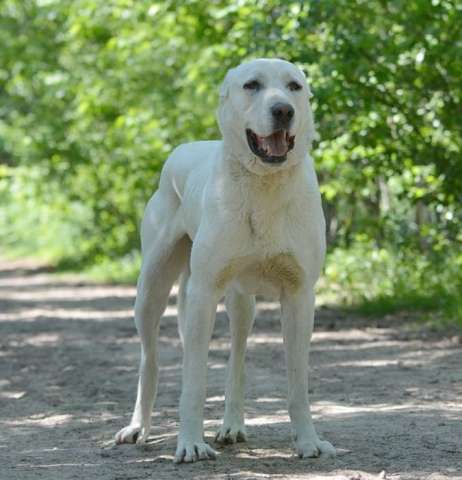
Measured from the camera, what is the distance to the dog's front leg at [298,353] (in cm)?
503

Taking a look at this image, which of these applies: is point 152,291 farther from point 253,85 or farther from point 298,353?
point 253,85

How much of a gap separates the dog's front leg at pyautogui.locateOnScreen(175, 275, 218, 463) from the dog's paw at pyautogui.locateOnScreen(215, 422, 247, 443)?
1.43 feet

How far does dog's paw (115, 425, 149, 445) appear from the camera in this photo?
557cm

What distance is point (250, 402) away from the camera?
673 centimetres

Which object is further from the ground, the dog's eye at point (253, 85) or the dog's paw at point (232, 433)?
the dog's eye at point (253, 85)

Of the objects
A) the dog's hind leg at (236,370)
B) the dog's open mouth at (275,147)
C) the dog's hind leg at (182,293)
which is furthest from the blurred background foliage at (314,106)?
the dog's open mouth at (275,147)

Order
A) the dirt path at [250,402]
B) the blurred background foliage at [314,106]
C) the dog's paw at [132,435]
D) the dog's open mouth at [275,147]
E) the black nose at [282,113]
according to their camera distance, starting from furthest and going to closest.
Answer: the blurred background foliage at [314,106] < the dog's paw at [132,435] < the dirt path at [250,402] < the dog's open mouth at [275,147] < the black nose at [282,113]

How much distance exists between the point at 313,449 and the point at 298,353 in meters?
0.44

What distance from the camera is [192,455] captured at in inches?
193

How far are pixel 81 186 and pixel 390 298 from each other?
35.1 feet

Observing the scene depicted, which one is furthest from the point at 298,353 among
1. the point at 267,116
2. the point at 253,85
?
the point at 253,85

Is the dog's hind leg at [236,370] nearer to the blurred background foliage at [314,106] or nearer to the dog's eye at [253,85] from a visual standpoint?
the dog's eye at [253,85]

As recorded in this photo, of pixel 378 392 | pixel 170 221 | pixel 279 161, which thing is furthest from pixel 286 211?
pixel 378 392

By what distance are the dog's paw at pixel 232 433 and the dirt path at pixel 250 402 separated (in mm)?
59
